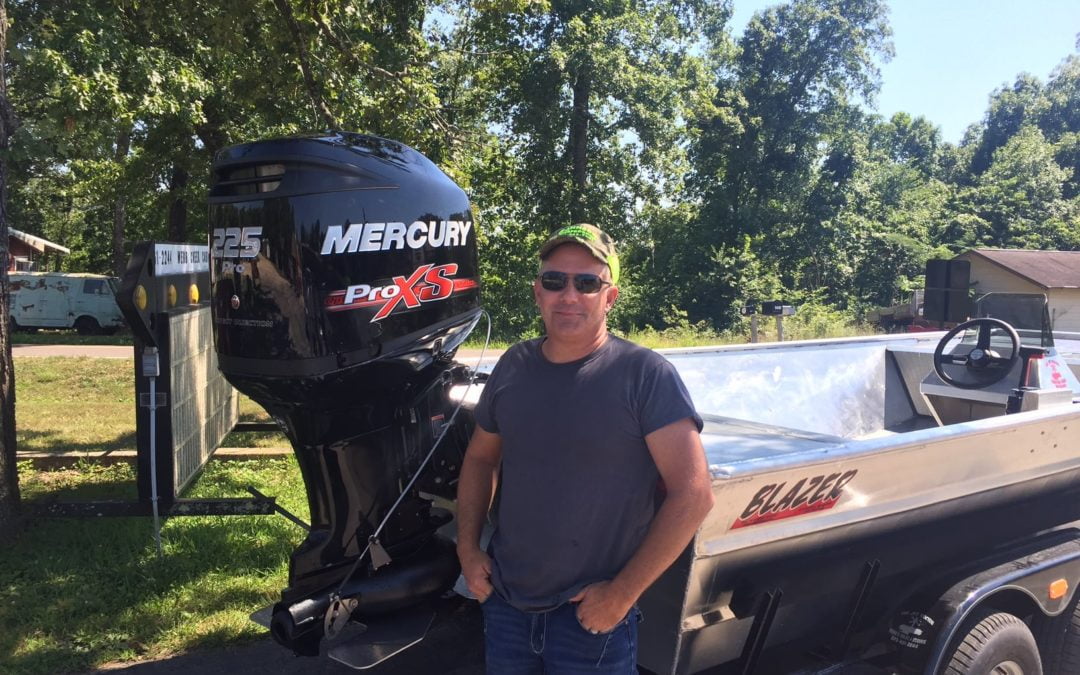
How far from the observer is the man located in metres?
1.80

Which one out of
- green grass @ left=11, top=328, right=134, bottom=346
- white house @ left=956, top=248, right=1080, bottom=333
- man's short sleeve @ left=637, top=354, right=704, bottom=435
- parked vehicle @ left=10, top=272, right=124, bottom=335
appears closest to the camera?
man's short sleeve @ left=637, top=354, right=704, bottom=435

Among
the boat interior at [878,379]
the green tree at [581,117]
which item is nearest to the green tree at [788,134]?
the green tree at [581,117]

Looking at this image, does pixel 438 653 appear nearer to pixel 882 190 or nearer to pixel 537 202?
pixel 537 202

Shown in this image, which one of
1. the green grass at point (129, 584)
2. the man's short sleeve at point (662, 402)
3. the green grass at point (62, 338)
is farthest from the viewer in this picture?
the green grass at point (62, 338)

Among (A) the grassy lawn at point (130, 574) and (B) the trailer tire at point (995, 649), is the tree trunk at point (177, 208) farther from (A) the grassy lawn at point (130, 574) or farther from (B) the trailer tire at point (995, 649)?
(B) the trailer tire at point (995, 649)

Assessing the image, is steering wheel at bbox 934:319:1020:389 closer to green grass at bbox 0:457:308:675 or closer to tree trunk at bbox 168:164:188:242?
green grass at bbox 0:457:308:675

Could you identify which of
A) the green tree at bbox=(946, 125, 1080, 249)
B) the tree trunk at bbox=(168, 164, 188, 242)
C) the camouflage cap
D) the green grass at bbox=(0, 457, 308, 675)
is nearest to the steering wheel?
the camouflage cap

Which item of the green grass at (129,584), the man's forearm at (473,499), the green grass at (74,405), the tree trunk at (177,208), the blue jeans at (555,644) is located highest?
the tree trunk at (177,208)

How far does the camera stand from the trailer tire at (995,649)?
2648 millimetres

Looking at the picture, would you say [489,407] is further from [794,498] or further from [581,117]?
[581,117]

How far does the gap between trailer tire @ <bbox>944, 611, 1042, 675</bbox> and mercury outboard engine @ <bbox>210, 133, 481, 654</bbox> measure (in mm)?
1751

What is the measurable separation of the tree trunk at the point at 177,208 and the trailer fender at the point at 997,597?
49.0 ft

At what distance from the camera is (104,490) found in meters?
5.55

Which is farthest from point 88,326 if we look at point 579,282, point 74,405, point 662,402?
point 662,402
